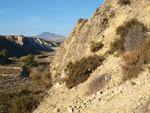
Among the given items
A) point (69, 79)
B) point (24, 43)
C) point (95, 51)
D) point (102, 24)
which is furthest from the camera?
point (24, 43)

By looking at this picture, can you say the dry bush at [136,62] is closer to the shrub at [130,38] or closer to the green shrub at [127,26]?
the shrub at [130,38]

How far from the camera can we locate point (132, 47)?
333 inches

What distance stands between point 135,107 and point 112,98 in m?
1.13

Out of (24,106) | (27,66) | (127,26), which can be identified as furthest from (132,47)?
(27,66)

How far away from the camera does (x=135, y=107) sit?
4.78m

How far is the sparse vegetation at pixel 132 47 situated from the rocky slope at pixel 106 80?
0.62 ft

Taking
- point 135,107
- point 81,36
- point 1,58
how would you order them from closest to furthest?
point 135,107, point 81,36, point 1,58

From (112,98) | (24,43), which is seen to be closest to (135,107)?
(112,98)

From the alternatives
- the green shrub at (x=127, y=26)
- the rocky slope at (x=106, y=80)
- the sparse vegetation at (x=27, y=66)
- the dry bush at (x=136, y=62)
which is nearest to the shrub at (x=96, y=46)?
the rocky slope at (x=106, y=80)

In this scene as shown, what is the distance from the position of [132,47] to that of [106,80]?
244 centimetres

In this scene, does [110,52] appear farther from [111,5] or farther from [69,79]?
[111,5]

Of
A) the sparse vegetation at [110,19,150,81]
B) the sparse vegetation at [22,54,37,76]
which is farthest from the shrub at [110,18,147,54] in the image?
the sparse vegetation at [22,54,37,76]

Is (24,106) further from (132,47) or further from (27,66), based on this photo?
(27,66)

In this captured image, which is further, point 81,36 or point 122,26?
point 81,36
